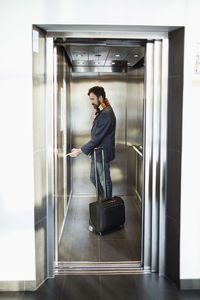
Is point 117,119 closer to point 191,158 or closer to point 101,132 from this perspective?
point 101,132

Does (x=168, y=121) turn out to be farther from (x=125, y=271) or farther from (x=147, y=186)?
(x=125, y=271)

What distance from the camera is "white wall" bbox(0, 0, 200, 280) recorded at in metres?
2.46

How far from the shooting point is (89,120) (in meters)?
5.45

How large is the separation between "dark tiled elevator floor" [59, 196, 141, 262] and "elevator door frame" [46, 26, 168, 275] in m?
0.18

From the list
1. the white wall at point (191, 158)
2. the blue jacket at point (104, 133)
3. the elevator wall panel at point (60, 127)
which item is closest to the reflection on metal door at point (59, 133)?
the elevator wall panel at point (60, 127)

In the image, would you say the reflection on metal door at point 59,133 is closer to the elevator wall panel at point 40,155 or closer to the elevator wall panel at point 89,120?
the elevator wall panel at point 40,155

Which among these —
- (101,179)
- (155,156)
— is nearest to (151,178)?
(155,156)

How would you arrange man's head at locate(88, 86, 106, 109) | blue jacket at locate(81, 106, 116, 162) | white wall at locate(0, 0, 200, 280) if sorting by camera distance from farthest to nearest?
man's head at locate(88, 86, 106, 109)
blue jacket at locate(81, 106, 116, 162)
white wall at locate(0, 0, 200, 280)

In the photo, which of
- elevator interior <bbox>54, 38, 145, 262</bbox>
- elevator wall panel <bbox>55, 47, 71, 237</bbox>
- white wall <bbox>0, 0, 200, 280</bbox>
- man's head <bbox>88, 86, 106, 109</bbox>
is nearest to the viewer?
white wall <bbox>0, 0, 200, 280</bbox>

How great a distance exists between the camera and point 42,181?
273 cm

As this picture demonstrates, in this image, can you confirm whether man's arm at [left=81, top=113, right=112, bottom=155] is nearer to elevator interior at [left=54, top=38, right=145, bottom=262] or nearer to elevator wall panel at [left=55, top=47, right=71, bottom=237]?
elevator wall panel at [left=55, top=47, right=71, bottom=237]

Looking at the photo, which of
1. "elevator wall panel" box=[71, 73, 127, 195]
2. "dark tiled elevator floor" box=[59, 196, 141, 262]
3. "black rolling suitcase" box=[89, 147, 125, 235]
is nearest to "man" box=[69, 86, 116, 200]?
"black rolling suitcase" box=[89, 147, 125, 235]

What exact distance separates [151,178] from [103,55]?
6.92 ft

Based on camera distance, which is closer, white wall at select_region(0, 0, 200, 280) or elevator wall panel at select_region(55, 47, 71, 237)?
white wall at select_region(0, 0, 200, 280)
